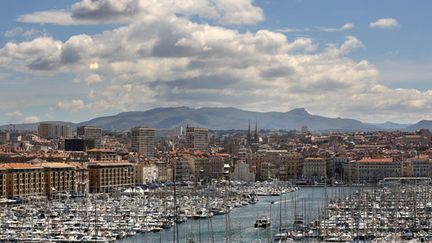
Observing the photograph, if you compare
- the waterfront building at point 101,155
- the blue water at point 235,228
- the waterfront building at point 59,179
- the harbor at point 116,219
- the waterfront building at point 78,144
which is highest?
the waterfront building at point 78,144

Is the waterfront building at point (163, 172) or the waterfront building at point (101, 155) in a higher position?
the waterfront building at point (101, 155)

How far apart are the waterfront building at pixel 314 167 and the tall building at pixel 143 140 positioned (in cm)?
3082

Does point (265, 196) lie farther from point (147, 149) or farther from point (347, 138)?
point (347, 138)

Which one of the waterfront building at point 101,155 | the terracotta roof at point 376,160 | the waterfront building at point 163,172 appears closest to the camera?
the waterfront building at point 101,155

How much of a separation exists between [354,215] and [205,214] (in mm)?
9042

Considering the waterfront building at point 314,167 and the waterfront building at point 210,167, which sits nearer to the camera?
the waterfront building at point 210,167

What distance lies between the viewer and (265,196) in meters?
62.3

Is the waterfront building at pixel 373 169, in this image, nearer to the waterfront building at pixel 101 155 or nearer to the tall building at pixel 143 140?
the waterfront building at pixel 101 155

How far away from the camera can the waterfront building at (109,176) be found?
63.0m

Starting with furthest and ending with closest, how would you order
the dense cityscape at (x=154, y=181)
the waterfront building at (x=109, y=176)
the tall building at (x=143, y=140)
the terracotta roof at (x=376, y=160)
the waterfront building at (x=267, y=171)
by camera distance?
the tall building at (x=143, y=140) < the waterfront building at (x=267, y=171) < the terracotta roof at (x=376, y=160) < the waterfront building at (x=109, y=176) < the dense cityscape at (x=154, y=181)

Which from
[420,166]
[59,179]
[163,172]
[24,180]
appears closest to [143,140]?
[163,172]

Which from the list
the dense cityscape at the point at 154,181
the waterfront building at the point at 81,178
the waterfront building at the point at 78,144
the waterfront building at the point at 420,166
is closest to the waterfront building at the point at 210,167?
the dense cityscape at the point at 154,181

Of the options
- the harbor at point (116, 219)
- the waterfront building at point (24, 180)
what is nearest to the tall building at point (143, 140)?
the waterfront building at point (24, 180)

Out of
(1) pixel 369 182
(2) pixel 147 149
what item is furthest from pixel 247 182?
(2) pixel 147 149
